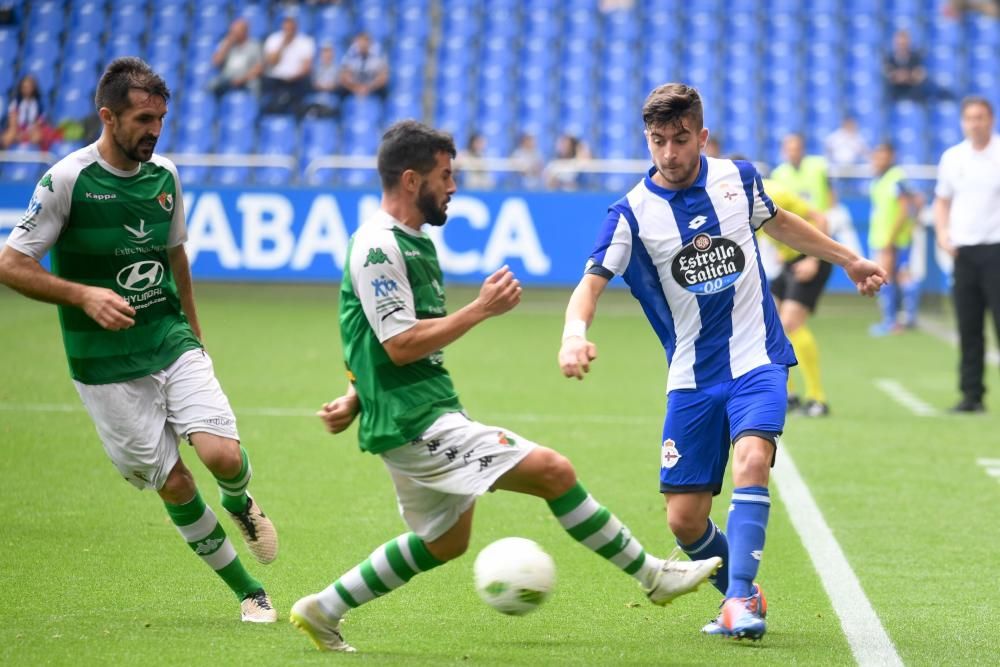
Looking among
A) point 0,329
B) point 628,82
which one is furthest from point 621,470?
point 628,82

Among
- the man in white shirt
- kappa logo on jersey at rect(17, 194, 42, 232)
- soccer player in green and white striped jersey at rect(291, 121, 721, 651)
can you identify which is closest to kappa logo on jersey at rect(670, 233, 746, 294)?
soccer player in green and white striped jersey at rect(291, 121, 721, 651)

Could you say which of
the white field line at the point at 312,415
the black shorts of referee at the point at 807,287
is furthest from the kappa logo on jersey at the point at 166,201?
the black shorts of referee at the point at 807,287

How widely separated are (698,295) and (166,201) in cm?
207

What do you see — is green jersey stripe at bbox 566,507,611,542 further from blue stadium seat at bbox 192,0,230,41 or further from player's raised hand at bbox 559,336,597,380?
blue stadium seat at bbox 192,0,230,41

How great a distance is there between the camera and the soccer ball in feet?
16.3

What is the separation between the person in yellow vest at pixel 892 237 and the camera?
18656mm

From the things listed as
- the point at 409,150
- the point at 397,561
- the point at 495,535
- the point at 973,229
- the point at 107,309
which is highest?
the point at 409,150

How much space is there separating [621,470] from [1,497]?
11.9 ft

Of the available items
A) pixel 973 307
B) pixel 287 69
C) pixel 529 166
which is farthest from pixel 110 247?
pixel 287 69

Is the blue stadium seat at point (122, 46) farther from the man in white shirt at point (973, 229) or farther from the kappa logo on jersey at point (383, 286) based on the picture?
the kappa logo on jersey at point (383, 286)

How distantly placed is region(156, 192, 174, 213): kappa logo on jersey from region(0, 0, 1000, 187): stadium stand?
58.6ft

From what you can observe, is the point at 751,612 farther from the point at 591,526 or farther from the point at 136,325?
the point at 136,325

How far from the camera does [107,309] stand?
530 centimetres

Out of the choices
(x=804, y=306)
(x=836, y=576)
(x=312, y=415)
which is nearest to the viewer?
(x=836, y=576)
